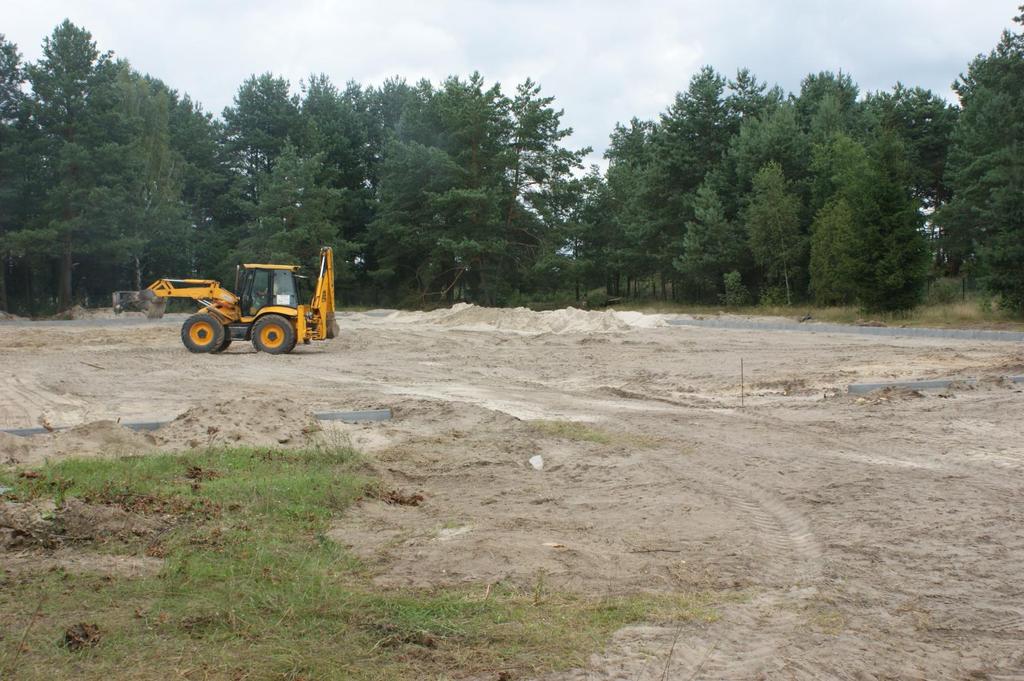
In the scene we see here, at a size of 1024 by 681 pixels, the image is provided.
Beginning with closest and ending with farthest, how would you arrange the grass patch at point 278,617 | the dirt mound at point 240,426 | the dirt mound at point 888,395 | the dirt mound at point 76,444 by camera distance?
the grass patch at point 278,617
the dirt mound at point 76,444
the dirt mound at point 240,426
the dirt mound at point 888,395

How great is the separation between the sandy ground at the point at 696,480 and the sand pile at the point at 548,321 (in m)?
9.80

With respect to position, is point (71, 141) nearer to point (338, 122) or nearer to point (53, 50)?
point (53, 50)

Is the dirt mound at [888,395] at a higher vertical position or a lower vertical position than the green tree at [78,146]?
lower

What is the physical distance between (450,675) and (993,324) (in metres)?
26.1

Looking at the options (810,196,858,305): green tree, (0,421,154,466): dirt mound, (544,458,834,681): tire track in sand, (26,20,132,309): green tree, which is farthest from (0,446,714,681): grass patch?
(26,20,132,309): green tree

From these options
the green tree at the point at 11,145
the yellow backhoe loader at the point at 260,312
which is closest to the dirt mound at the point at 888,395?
the yellow backhoe loader at the point at 260,312

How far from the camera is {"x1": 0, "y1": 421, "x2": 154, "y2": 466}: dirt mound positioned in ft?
30.2

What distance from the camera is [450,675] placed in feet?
13.9

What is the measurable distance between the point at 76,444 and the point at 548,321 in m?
23.1

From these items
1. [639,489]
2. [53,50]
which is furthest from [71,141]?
[639,489]

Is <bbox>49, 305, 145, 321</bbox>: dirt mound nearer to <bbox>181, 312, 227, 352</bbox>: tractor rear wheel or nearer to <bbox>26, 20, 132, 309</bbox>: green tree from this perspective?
<bbox>26, 20, 132, 309</bbox>: green tree

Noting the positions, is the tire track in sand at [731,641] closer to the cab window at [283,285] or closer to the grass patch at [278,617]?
the grass patch at [278,617]

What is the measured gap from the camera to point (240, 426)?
10.6 meters

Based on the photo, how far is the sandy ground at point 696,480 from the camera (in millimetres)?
4891
